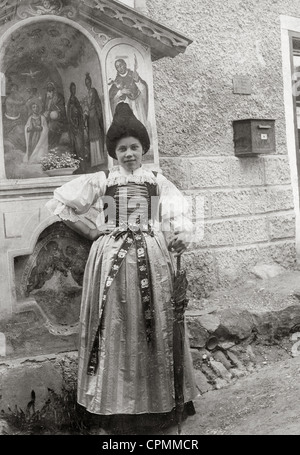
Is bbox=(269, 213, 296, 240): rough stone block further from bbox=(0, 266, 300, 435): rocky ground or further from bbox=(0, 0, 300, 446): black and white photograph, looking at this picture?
bbox=(0, 266, 300, 435): rocky ground

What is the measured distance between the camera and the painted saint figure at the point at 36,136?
496 centimetres

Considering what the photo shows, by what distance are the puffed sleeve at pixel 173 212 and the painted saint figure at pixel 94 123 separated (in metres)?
0.87

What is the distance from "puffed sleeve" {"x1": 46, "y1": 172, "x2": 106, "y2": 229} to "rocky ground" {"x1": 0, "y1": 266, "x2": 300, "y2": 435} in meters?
1.39

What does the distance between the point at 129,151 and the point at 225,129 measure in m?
2.32

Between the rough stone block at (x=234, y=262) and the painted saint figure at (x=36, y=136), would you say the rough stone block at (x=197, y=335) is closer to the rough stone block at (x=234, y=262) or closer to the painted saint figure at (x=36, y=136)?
the rough stone block at (x=234, y=262)

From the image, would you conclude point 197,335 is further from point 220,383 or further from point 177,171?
point 177,171

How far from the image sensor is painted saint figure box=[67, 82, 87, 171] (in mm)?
5059

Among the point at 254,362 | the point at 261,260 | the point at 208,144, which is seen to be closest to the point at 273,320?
the point at 254,362

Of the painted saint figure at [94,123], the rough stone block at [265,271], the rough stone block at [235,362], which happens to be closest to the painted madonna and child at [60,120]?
the painted saint figure at [94,123]

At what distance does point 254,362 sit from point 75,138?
7.36 feet

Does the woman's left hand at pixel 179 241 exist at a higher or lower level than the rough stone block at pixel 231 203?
lower

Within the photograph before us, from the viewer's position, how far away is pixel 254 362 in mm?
5188

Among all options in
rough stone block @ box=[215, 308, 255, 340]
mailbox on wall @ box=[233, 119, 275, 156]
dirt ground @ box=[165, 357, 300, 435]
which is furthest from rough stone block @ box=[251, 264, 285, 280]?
dirt ground @ box=[165, 357, 300, 435]

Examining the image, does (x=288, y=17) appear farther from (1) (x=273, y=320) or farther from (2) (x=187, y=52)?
(1) (x=273, y=320)
